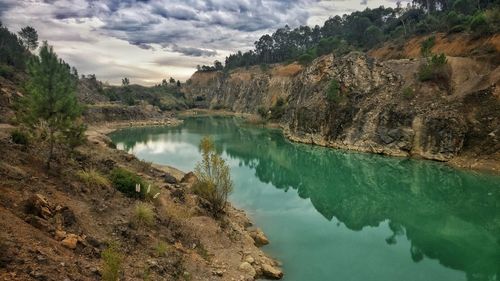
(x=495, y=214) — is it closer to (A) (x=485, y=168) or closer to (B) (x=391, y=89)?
(A) (x=485, y=168)

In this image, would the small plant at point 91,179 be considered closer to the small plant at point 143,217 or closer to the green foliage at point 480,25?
the small plant at point 143,217

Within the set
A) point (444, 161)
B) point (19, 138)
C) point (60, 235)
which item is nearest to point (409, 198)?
point (444, 161)

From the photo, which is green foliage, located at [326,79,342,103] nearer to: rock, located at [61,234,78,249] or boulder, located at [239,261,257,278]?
boulder, located at [239,261,257,278]

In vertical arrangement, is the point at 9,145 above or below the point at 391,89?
below

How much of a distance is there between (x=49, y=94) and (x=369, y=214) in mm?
25152

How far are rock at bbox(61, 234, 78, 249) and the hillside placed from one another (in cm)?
4391

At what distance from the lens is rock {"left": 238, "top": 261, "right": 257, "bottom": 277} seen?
19.4m

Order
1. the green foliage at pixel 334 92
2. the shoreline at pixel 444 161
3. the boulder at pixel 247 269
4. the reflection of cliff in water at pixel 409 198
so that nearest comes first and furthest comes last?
the boulder at pixel 247 269, the reflection of cliff in water at pixel 409 198, the shoreline at pixel 444 161, the green foliage at pixel 334 92

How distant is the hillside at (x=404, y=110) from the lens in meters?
49.7

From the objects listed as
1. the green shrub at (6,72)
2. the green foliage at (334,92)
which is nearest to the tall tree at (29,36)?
the green shrub at (6,72)

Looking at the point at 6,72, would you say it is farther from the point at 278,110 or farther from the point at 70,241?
the point at 70,241

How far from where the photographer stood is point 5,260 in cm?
1212

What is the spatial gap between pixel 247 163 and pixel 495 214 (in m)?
33.4

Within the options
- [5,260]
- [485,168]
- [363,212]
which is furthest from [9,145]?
[485,168]
